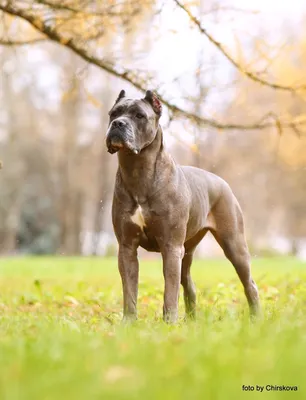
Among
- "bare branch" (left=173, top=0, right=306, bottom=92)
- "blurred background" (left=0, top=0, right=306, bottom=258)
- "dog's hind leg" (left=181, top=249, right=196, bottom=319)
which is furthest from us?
"blurred background" (left=0, top=0, right=306, bottom=258)

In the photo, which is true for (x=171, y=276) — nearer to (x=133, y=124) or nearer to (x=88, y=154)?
(x=133, y=124)

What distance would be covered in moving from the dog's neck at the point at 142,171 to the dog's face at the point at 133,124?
0.12 meters

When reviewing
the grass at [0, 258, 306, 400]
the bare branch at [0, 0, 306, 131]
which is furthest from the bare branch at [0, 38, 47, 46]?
the grass at [0, 258, 306, 400]

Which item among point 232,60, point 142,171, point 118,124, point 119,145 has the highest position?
point 232,60

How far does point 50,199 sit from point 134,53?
79.8 ft

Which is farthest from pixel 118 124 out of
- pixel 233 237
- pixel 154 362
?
pixel 154 362

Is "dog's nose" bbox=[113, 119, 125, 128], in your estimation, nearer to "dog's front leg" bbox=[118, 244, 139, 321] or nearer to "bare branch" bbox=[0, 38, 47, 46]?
"dog's front leg" bbox=[118, 244, 139, 321]

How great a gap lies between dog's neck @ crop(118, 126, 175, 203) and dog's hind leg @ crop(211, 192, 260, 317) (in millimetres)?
1084

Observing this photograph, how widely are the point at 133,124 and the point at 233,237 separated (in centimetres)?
181

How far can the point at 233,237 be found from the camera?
6.73 m

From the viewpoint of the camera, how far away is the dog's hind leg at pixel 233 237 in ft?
22.0

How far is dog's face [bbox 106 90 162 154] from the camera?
5.40 metres

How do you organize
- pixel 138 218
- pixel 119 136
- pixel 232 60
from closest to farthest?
pixel 119 136
pixel 138 218
pixel 232 60

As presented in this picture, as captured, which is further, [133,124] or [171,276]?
[171,276]
